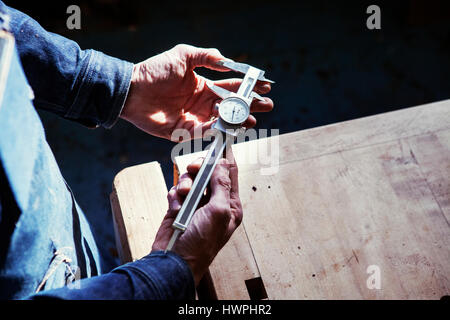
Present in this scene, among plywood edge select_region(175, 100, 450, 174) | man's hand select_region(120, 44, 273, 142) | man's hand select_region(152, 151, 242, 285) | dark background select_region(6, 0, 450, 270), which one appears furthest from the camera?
dark background select_region(6, 0, 450, 270)

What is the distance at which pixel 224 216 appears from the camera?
95cm

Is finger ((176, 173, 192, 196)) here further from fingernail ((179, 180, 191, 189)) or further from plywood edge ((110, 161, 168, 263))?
plywood edge ((110, 161, 168, 263))

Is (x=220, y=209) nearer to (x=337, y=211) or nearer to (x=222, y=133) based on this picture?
(x=222, y=133)

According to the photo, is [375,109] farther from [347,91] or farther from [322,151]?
[322,151]

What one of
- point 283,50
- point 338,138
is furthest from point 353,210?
point 283,50

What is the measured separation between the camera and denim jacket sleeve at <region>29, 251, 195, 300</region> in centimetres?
80

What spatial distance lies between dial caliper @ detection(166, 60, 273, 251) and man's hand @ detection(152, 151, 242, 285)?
0.8 inches

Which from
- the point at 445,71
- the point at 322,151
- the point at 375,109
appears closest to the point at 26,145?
the point at 322,151

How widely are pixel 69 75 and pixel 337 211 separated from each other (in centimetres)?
91

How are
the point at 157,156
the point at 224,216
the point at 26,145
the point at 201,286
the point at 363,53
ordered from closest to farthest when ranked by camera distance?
1. the point at 26,145
2. the point at 224,216
3. the point at 201,286
4. the point at 157,156
5. the point at 363,53


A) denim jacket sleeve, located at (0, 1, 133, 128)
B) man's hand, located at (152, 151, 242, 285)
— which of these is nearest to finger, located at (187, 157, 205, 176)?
man's hand, located at (152, 151, 242, 285)

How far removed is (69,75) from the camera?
1127 mm

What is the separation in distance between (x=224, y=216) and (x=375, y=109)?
1773mm
